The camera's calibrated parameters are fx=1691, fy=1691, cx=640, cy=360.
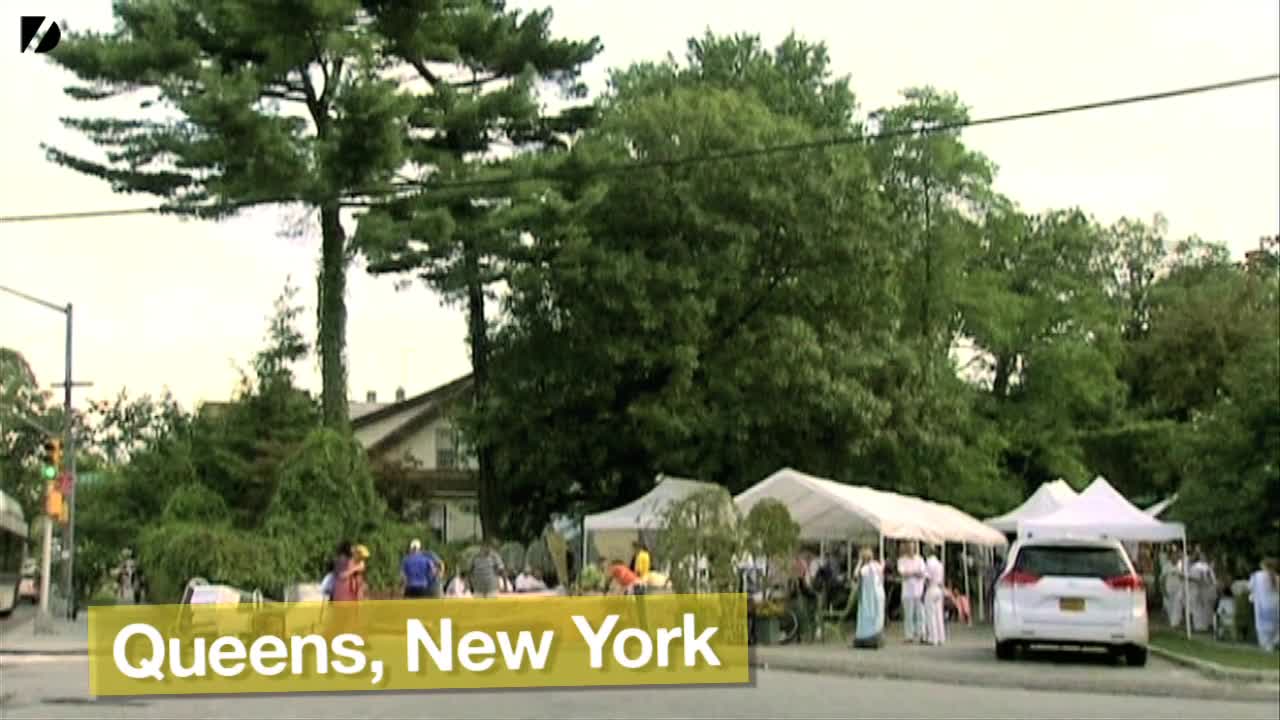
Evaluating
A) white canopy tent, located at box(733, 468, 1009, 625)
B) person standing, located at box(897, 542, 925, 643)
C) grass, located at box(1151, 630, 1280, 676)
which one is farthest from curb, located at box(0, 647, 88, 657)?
grass, located at box(1151, 630, 1280, 676)

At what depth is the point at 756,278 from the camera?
45000 millimetres

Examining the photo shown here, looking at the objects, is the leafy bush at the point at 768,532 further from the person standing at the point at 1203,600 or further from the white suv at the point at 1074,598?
the person standing at the point at 1203,600

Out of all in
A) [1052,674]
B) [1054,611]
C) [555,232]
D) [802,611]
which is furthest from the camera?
[555,232]

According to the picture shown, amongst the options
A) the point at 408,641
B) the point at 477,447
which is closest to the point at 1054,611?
the point at 408,641

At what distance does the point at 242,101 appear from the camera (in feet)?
128

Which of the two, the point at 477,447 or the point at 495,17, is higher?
the point at 495,17

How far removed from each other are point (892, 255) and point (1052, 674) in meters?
25.6

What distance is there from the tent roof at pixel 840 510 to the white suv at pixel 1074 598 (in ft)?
21.2

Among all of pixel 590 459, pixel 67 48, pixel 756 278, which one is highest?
pixel 67 48

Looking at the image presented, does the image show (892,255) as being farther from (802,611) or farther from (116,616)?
(116,616)

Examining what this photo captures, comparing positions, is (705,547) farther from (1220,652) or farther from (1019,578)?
(1220,652)

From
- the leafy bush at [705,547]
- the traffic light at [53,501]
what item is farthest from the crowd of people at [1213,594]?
the traffic light at [53,501]

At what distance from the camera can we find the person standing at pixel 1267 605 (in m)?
25.6

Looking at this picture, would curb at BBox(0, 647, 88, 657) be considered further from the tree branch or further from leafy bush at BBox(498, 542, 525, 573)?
the tree branch
